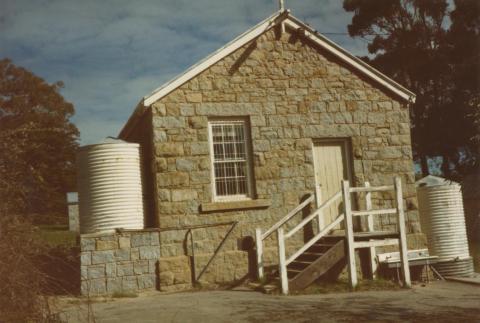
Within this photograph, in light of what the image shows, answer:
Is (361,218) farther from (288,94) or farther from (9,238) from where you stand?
(9,238)

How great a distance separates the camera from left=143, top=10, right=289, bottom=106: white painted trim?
1020 centimetres

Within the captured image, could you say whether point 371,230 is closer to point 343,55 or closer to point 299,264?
point 299,264

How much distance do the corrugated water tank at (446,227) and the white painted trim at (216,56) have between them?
19.3 feet

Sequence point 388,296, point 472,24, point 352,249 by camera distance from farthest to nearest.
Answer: point 472,24 < point 352,249 < point 388,296

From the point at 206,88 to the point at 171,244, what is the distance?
11.3ft

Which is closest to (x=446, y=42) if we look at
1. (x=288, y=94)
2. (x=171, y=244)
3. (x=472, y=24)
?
(x=472, y=24)

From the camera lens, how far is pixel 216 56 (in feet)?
35.0

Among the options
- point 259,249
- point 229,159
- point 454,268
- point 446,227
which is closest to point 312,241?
point 259,249

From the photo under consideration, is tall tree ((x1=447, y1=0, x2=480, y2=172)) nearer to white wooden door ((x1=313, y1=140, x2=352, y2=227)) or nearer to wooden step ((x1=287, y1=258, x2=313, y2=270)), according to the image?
white wooden door ((x1=313, y1=140, x2=352, y2=227))

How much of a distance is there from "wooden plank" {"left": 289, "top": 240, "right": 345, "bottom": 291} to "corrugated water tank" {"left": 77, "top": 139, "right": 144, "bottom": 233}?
3312 millimetres

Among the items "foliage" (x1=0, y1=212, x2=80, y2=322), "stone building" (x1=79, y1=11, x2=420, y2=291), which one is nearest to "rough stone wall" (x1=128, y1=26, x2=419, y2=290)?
"stone building" (x1=79, y1=11, x2=420, y2=291)

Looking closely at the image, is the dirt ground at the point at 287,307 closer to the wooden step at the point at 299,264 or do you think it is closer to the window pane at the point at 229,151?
→ the wooden step at the point at 299,264

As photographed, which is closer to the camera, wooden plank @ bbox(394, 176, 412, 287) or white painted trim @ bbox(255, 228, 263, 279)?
white painted trim @ bbox(255, 228, 263, 279)

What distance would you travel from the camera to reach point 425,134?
2370 centimetres
